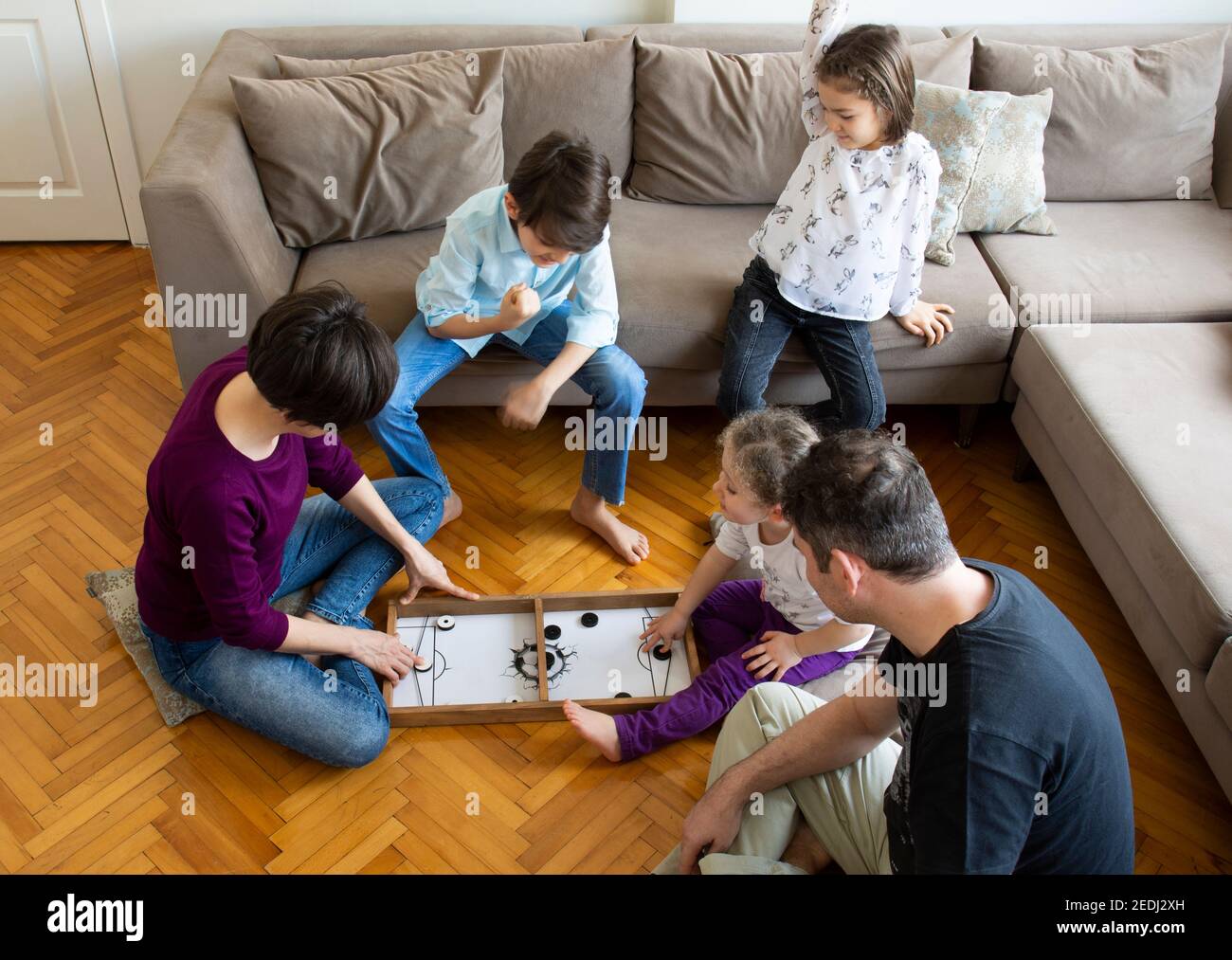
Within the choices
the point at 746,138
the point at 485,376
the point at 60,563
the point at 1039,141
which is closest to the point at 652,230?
the point at 746,138

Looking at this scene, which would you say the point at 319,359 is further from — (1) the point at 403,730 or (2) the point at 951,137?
(2) the point at 951,137

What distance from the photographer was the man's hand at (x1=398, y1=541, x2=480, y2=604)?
2121mm

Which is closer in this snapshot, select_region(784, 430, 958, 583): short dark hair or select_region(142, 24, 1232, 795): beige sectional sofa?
select_region(784, 430, 958, 583): short dark hair

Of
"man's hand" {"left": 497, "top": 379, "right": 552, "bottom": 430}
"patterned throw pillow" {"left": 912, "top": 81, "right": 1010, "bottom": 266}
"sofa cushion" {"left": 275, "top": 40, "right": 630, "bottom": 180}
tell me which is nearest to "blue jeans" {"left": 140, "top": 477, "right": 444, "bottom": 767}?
"man's hand" {"left": 497, "top": 379, "right": 552, "bottom": 430}

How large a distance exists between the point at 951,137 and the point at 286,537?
1837mm

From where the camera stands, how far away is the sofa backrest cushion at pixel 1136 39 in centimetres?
→ 287

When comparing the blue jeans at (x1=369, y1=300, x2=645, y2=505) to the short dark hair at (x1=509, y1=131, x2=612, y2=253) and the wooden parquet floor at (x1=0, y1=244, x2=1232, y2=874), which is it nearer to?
the wooden parquet floor at (x1=0, y1=244, x2=1232, y2=874)

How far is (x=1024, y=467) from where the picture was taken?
8.46 ft

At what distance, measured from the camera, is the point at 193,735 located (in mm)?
1953

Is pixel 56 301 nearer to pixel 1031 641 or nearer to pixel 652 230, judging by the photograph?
pixel 652 230

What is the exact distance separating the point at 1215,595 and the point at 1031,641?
0.84m

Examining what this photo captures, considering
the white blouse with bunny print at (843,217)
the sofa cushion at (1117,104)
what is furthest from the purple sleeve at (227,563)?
the sofa cushion at (1117,104)

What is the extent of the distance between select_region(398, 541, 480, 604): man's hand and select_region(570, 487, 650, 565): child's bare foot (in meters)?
0.34

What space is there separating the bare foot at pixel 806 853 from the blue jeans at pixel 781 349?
1013mm
